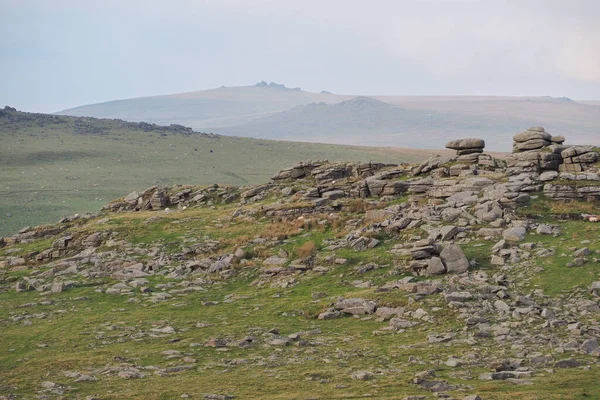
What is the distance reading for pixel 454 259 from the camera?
85.6 ft

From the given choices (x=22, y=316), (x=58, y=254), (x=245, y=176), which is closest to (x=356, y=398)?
(x=22, y=316)

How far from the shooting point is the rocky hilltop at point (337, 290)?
1784 centimetres

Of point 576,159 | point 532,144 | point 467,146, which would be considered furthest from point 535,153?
point 467,146

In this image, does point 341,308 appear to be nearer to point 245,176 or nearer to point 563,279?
point 563,279

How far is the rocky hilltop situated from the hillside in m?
32.2

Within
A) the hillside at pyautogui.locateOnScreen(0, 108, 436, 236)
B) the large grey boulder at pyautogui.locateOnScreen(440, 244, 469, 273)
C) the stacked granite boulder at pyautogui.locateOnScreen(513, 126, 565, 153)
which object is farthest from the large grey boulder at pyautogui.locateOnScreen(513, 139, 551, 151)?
the hillside at pyautogui.locateOnScreen(0, 108, 436, 236)

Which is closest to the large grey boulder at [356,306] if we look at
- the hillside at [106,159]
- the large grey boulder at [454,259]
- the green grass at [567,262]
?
the large grey boulder at [454,259]

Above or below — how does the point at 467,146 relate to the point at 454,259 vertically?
above

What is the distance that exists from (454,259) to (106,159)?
84.6 metres

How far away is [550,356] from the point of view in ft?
58.5

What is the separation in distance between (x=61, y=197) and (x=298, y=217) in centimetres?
4792

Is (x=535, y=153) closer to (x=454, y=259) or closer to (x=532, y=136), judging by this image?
Result: (x=532, y=136)

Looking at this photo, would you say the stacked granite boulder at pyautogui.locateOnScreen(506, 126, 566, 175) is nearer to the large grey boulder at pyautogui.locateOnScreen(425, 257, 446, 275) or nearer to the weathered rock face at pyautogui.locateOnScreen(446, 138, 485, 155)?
the weathered rock face at pyautogui.locateOnScreen(446, 138, 485, 155)

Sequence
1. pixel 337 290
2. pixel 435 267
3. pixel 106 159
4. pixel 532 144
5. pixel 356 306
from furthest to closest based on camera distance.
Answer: pixel 106 159 < pixel 532 144 < pixel 337 290 < pixel 435 267 < pixel 356 306
